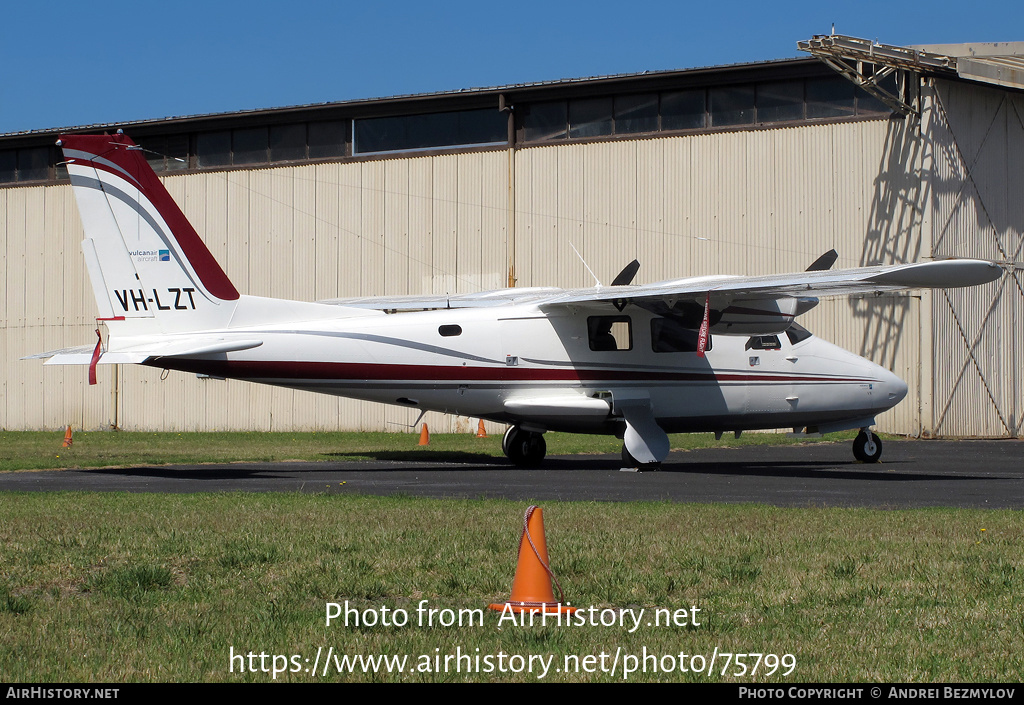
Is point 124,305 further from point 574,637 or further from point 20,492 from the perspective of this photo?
point 574,637

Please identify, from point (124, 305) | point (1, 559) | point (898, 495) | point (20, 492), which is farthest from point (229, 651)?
point (124, 305)

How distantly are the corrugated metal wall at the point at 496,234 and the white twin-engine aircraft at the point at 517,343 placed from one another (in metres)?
12.8

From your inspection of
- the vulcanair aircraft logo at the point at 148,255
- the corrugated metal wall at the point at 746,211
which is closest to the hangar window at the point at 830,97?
the corrugated metal wall at the point at 746,211

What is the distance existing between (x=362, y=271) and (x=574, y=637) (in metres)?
34.1

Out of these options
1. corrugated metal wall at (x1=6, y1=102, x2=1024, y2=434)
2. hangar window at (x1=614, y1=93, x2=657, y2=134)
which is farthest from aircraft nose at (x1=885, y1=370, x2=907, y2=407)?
hangar window at (x1=614, y1=93, x2=657, y2=134)

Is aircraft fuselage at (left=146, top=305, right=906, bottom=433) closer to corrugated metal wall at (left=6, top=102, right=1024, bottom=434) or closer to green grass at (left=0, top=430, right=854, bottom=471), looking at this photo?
green grass at (left=0, top=430, right=854, bottom=471)

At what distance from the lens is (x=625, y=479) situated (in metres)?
18.5

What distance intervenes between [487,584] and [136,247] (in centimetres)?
1282

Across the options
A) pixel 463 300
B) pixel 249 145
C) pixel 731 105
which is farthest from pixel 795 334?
pixel 249 145

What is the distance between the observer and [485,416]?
21688 mm

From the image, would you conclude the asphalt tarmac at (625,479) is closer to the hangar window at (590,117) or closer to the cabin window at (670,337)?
the cabin window at (670,337)

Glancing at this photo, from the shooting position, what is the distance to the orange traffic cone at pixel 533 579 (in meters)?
7.20

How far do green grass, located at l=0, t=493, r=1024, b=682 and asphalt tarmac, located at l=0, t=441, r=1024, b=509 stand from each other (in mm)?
2440

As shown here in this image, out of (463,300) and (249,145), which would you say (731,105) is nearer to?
(463,300)
